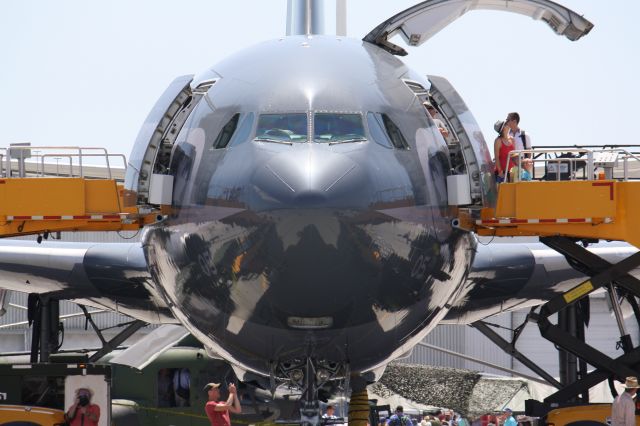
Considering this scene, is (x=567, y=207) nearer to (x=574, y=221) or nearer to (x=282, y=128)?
(x=574, y=221)

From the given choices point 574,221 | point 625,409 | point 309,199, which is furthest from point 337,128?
point 625,409

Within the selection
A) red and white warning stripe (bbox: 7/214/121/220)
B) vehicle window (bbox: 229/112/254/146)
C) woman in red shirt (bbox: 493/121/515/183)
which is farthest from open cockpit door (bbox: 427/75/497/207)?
→ red and white warning stripe (bbox: 7/214/121/220)

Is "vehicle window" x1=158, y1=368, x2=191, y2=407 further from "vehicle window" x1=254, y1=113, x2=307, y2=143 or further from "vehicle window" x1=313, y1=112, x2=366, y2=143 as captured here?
"vehicle window" x1=313, y1=112, x2=366, y2=143

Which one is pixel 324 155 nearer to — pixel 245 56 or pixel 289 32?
pixel 245 56

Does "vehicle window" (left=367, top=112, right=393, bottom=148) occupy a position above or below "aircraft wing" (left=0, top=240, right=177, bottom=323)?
above

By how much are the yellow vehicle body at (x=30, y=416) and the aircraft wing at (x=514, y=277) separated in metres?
5.76

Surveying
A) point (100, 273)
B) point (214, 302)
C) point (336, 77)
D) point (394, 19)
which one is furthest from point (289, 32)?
point (214, 302)

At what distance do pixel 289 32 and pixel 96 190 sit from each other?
27.3 feet

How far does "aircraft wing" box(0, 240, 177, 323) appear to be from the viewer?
17281 mm

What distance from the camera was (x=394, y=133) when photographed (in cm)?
1149

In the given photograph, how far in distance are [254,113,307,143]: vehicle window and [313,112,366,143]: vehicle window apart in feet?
0.41

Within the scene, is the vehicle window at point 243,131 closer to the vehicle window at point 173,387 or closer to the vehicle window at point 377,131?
the vehicle window at point 377,131

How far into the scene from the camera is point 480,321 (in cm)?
1970

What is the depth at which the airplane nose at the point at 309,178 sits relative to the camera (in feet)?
32.1
